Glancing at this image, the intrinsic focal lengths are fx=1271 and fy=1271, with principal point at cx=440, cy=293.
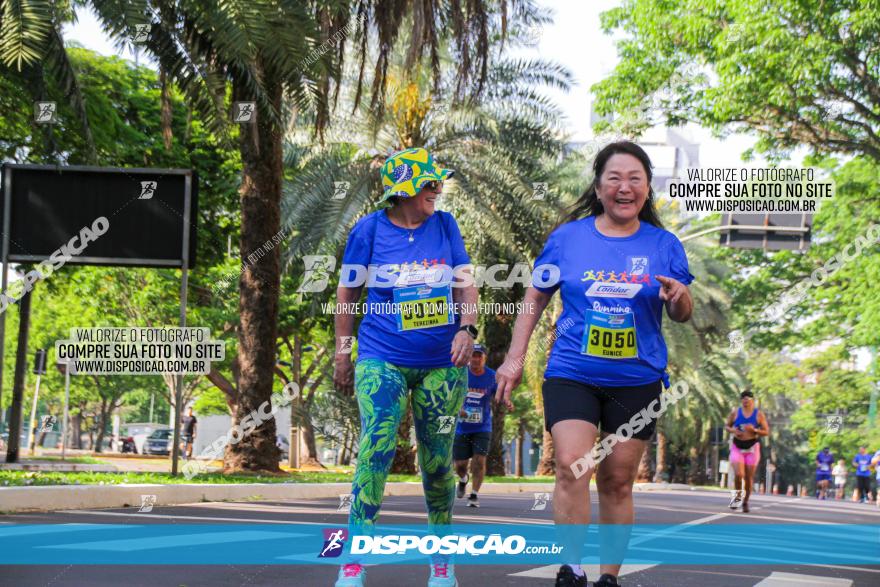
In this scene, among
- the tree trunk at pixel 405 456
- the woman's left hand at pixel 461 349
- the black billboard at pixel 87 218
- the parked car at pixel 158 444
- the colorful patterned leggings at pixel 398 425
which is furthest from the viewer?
the parked car at pixel 158 444

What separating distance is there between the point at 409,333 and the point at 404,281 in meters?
0.25

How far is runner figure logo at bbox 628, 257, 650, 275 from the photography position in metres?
5.42

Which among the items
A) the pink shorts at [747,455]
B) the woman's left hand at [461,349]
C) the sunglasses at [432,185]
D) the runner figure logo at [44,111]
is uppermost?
the runner figure logo at [44,111]

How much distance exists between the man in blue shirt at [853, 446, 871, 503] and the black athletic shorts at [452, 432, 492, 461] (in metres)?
24.1

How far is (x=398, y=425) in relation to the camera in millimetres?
5672

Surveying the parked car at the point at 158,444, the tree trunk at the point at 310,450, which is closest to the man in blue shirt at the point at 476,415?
Answer: the tree trunk at the point at 310,450

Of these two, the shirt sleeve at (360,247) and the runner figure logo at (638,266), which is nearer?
the runner figure logo at (638,266)

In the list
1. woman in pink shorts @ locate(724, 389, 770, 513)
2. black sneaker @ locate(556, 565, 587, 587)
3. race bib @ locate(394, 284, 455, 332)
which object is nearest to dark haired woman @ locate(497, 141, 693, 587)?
black sneaker @ locate(556, 565, 587, 587)

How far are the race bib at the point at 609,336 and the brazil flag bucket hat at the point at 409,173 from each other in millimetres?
980

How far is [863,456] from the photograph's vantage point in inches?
1430

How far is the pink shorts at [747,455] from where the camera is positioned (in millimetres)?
17594

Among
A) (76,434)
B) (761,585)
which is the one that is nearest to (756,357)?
(76,434)

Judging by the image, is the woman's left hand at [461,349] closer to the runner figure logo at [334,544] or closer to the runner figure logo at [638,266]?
the runner figure logo at [638,266]

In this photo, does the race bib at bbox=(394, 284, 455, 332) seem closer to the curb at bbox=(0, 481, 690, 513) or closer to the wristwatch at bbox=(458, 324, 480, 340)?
the wristwatch at bbox=(458, 324, 480, 340)
